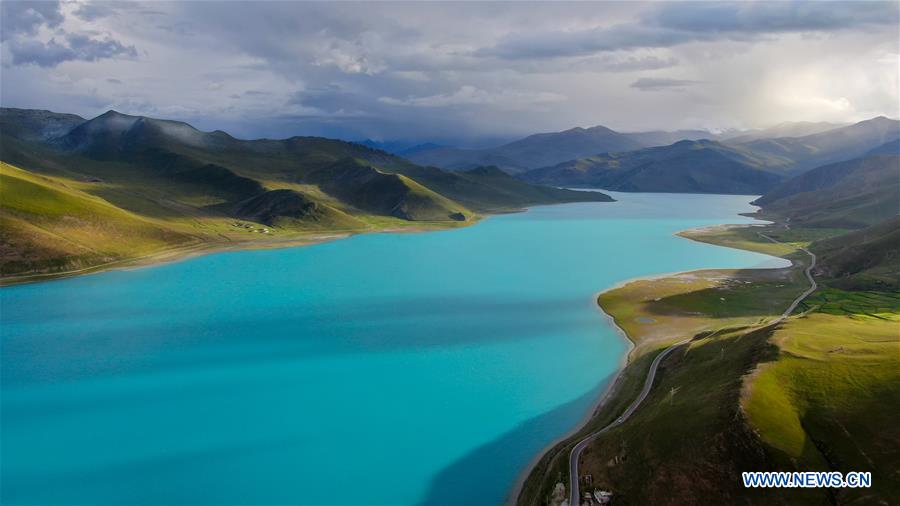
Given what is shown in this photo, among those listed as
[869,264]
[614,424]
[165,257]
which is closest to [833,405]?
[614,424]

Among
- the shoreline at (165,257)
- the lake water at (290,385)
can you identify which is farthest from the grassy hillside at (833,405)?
the shoreline at (165,257)

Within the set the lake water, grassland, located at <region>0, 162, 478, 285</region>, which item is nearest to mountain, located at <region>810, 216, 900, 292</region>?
the lake water

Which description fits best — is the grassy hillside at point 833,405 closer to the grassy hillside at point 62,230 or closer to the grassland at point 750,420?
the grassland at point 750,420

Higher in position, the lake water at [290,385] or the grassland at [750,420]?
the grassland at [750,420]

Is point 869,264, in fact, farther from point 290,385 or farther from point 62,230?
point 62,230

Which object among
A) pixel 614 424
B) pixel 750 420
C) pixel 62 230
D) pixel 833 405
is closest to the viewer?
pixel 750 420
